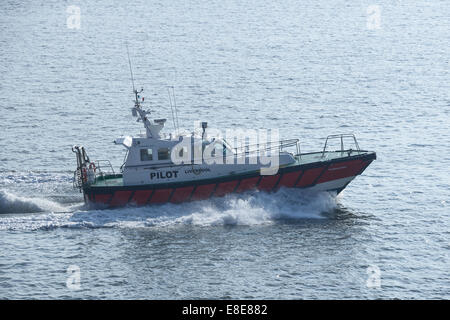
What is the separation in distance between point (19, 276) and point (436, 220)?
17.6 m

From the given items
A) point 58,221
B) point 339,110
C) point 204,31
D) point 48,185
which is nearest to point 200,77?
point 339,110

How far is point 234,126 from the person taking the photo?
175 ft

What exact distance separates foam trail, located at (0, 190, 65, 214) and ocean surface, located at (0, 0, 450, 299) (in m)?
0.08

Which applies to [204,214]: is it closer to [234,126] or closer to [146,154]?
[146,154]

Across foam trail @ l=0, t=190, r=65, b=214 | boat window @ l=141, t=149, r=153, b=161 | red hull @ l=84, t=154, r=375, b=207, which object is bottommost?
foam trail @ l=0, t=190, r=65, b=214

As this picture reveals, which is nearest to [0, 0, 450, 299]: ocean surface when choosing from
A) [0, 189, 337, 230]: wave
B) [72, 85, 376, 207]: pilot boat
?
[0, 189, 337, 230]: wave

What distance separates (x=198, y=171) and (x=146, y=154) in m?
2.36

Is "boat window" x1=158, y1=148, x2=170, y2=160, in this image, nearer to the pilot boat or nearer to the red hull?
the pilot boat

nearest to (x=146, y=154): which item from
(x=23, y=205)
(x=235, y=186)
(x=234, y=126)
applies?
(x=235, y=186)

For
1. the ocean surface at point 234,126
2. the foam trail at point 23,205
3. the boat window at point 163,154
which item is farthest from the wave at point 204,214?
the boat window at point 163,154

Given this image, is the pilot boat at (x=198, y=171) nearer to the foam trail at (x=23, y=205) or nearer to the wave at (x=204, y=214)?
the wave at (x=204, y=214)

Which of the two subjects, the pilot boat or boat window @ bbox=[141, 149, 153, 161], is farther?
boat window @ bbox=[141, 149, 153, 161]

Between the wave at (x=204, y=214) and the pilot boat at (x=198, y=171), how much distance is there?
36cm

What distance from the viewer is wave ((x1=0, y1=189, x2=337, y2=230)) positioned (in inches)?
1359
